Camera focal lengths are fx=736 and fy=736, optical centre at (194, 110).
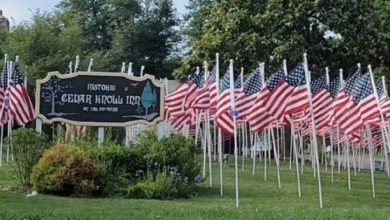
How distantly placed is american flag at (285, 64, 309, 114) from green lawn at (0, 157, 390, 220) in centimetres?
214

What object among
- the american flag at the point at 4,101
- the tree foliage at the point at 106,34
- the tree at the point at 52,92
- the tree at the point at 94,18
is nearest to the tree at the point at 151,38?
the tree foliage at the point at 106,34

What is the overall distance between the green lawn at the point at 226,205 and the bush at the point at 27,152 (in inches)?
18.6

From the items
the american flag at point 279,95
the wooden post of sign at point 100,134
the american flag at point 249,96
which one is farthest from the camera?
the wooden post of sign at point 100,134

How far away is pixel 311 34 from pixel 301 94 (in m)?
19.9

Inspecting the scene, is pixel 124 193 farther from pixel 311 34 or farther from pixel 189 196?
pixel 311 34

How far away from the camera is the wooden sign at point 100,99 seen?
19.2m

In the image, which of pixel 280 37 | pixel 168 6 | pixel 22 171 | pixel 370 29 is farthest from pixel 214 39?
pixel 168 6

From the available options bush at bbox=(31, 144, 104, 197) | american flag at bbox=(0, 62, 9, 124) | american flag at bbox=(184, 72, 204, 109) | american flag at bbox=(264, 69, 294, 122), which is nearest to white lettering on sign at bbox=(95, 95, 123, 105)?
american flag at bbox=(184, 72, 204, 109)

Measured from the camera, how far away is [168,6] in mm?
60000

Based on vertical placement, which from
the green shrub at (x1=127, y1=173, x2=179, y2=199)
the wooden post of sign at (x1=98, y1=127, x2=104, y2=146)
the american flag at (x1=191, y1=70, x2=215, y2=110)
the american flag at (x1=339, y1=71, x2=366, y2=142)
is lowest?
the green shrub at (x1=127, y1=173, x2=179, y2=199)

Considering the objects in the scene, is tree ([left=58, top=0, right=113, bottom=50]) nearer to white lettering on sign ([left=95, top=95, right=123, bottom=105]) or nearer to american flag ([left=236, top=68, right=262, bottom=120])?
white lettering on sign ([left=95, top=95, right=123, bottom=105])

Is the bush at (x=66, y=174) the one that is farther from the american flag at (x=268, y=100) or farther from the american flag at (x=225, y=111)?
the american flag at (x=268, y=100)

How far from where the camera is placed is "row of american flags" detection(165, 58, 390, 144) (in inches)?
663

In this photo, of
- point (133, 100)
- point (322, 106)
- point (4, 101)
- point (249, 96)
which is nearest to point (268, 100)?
point (249, 96)
